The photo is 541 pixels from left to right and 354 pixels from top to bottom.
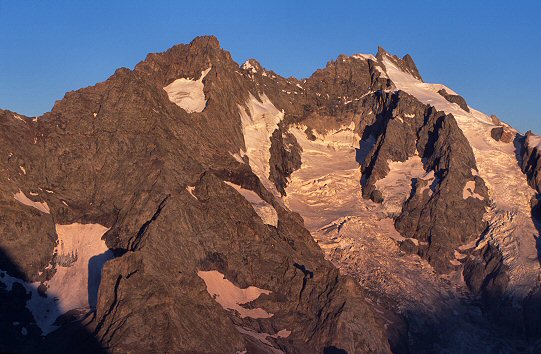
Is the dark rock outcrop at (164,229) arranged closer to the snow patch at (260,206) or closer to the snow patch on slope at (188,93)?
the snow patch at (260,206)

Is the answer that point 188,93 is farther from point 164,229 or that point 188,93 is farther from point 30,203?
point 164,229

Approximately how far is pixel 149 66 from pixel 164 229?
50831 millimetres

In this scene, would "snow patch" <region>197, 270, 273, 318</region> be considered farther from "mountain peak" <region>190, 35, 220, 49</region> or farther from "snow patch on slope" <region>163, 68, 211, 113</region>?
"mountain peak" <region>190, 35, 220, 49</region>

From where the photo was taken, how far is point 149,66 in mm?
189125

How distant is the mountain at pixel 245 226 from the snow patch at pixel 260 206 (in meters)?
0.38

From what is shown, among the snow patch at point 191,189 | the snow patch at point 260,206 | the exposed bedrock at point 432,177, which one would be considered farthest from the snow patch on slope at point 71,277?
the exposed bedrock at point 432,177

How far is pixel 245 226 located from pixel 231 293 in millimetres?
10746

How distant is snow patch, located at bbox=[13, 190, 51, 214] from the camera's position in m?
148

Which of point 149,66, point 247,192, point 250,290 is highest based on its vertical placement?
point 149,66

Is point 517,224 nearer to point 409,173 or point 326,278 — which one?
point 409,173

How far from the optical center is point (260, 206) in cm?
16038

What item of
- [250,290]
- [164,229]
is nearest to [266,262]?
[250,290]

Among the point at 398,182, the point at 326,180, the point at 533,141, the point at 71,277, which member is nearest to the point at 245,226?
the point at 71,277

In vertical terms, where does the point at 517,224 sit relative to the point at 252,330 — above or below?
above
